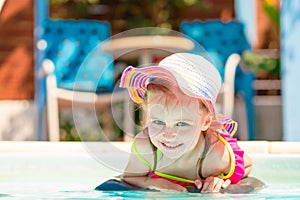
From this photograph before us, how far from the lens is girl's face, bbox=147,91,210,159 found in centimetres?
254

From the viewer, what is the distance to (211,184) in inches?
105

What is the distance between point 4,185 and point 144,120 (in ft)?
2.26

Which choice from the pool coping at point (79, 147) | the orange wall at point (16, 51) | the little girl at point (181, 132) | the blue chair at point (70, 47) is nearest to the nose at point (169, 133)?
the little girl at point (181, 132)

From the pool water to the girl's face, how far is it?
167 millimetres

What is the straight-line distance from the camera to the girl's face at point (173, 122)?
8.32 ft

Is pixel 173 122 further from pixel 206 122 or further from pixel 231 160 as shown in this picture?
pixel 231 160

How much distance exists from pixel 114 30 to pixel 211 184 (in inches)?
214

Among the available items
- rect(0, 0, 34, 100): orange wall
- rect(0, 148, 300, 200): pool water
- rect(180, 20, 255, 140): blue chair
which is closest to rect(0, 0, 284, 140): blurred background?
rect(0, 0, 34, 100): orange wall

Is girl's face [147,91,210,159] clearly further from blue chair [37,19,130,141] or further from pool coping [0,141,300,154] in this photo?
blue chair [37,19,130,141]

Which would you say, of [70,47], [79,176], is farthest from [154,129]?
[70,47]

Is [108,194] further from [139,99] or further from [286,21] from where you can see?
[286,21]

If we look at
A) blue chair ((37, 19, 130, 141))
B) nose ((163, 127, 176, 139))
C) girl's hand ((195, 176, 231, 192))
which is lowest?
girl's hand ((195, 176, 231, 192))

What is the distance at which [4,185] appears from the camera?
3.08 m

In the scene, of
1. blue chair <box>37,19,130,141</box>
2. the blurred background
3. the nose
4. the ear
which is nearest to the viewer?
the nose
